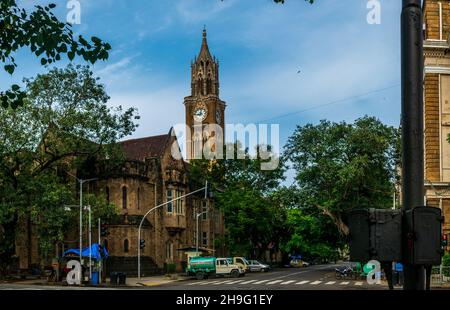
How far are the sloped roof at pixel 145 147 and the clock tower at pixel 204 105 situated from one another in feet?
180

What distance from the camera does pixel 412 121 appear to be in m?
5.58

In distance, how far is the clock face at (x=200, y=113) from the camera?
125875mm

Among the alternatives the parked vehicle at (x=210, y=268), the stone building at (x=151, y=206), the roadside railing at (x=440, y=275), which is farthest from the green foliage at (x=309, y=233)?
the roadside railing at (x=440, y=275)

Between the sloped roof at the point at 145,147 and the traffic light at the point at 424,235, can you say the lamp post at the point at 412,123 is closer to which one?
the traffic light at the point at 424,235

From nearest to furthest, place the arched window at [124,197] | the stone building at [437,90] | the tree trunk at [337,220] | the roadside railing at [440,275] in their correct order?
the roadside railing at [440,275] < the stone building at [437,90] < the tree trunk at [337,220] < the arched window at [124,197]

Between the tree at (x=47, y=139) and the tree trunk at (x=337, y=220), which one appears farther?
the tree trunk at (x=337, y=220)

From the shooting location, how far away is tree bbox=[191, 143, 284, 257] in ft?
238

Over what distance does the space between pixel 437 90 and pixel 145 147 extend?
31972 mm

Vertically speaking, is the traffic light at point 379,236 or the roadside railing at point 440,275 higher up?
the traffic light at point 379,236

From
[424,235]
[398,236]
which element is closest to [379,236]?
[398,236]

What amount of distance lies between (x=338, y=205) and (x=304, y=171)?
4493mm
